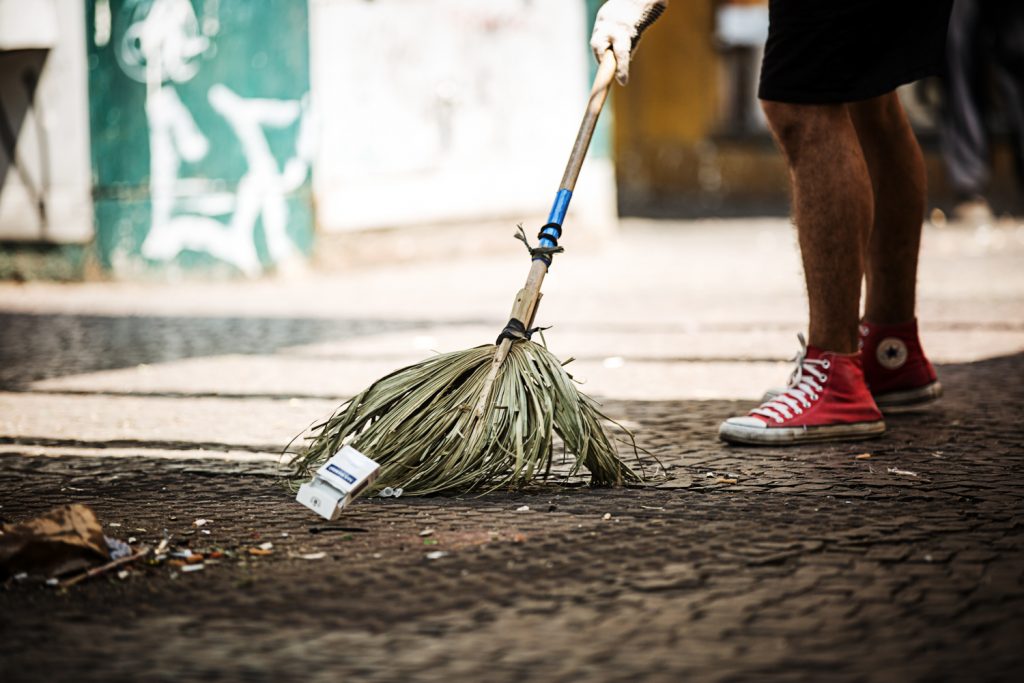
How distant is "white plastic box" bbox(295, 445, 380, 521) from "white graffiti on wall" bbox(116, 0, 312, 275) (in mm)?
5413

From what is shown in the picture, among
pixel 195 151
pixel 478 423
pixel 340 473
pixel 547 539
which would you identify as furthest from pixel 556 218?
pixel 195 151

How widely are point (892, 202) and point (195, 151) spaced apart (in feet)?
16.1

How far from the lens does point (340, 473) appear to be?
2.89 meters

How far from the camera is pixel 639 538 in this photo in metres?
2.68

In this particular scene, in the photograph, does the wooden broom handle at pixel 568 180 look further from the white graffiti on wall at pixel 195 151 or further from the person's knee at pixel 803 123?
the white graffiti on wall at pixel 195 151

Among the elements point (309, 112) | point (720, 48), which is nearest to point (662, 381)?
point (309, 112)

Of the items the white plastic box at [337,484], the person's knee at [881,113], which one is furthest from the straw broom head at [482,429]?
the person's knee at [881,113]

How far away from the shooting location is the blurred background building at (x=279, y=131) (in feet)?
26.2

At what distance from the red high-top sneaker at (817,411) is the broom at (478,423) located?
0.47 m

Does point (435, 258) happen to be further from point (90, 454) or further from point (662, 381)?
point (90, 454)

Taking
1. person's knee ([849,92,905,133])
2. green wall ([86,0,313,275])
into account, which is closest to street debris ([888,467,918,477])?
person's knee ([849,92,905,133])

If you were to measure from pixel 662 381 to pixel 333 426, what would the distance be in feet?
5.35

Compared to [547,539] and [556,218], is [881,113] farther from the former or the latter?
[547,539]

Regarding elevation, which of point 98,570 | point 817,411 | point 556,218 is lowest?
point 98,570
